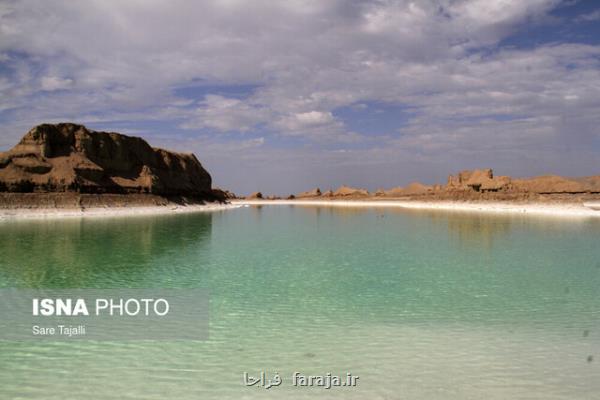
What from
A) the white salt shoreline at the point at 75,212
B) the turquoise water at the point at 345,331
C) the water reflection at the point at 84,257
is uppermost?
the white salt shoreline at the point at 75,212

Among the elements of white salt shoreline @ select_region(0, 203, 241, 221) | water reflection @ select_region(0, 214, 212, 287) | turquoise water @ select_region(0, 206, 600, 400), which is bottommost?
turquoise water @ select_region(0, 206, 600, 400)

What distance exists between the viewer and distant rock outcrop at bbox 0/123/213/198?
56.6 metres

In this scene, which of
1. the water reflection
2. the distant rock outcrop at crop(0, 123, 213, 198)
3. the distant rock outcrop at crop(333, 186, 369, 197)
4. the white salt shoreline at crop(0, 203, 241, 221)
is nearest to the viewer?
the water reflection

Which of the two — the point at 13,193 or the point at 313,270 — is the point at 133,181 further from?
the point at 313,270

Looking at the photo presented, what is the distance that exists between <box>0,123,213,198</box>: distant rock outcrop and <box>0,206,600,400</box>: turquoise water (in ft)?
142

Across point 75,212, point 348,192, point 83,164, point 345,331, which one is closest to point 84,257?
point 345,331

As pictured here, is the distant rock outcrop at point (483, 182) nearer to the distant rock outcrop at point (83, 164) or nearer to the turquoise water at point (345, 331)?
the distant rock outcrop at point (83, 164)

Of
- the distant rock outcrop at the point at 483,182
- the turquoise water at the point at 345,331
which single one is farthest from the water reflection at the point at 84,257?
the distant rock outcrop at the point at 483,182

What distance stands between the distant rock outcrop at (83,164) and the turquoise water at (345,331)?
43.3 meters

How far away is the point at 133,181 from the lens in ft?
237

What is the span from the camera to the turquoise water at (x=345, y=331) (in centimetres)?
657

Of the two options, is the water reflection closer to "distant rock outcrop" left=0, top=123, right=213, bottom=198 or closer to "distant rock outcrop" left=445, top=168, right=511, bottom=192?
"distant rock outcrop" left=0, top=123, right=213, bottom=198

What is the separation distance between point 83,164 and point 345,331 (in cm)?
6517

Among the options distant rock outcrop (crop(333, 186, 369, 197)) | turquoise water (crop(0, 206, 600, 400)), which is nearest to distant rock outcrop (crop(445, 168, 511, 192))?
distant rock outcrop (crop(333, 186, 369, 197))
